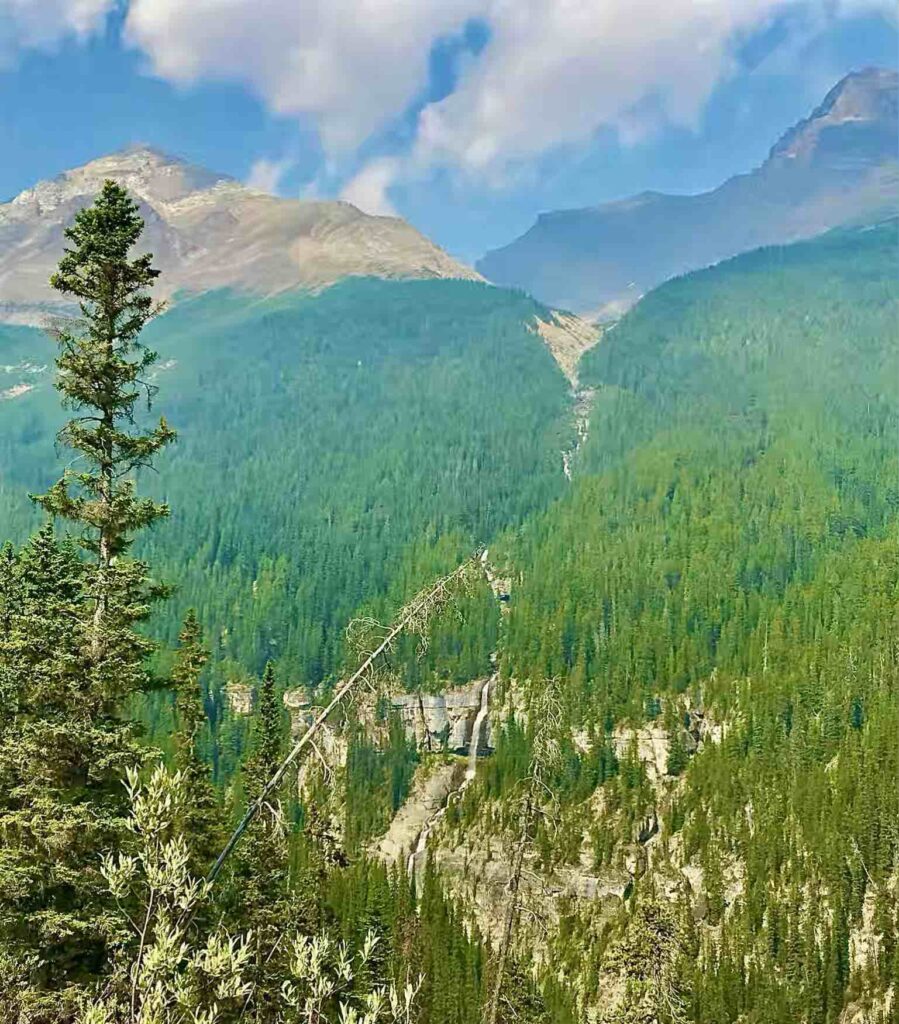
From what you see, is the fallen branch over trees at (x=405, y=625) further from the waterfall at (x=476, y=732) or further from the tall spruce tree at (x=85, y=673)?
the waterfall at (x=476, y=732)

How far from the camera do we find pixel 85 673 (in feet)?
70.1

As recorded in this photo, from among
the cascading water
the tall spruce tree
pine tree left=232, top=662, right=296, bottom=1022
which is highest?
the tall spruce tree

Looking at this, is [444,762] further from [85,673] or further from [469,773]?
[85,673]

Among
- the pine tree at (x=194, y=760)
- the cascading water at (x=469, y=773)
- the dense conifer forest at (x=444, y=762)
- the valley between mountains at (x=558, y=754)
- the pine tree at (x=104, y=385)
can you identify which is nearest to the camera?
the dense conifer forest at (x=444, y=762)

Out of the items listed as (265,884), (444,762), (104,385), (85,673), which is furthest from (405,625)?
(444,762)

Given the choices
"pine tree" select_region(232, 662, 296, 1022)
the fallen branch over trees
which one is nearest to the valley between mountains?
the fallen branch over trees

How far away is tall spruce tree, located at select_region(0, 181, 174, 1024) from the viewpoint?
20062 millimetres

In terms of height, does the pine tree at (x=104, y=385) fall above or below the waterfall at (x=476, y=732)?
above

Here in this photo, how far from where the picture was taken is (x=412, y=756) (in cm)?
14625

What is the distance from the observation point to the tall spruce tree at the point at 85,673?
2006 cm

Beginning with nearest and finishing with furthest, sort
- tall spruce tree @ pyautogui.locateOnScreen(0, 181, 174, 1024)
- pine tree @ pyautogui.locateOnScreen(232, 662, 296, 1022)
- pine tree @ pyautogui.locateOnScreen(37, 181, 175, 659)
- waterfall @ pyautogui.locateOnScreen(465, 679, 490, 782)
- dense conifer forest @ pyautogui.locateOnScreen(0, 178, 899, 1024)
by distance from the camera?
1. dense conifer forest @ pyautogui.locateOnScreen(0, 178, 899, 1024)
2. tall spruce tree @ pyautogui.locateOnScreen(0, 181, 174, 1024)
3. pine tree @ pyautogui.locateOnScreen(37, 181, 175, 659)
4. pine tree @ pyautogui.locateOnScreen(232, 662, 296, 1022)
5. waterfall @ pyautogui.locateOnScreen(465, 679, 490, 782)

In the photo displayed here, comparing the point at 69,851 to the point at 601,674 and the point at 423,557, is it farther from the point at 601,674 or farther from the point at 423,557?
the point at 423,557

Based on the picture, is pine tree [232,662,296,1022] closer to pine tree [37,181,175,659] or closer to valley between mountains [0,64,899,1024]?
valley between mountains [0,64,899,1024]

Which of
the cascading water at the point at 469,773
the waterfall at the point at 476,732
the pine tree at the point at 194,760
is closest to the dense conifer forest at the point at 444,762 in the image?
the pine tree at the point at 194,760
